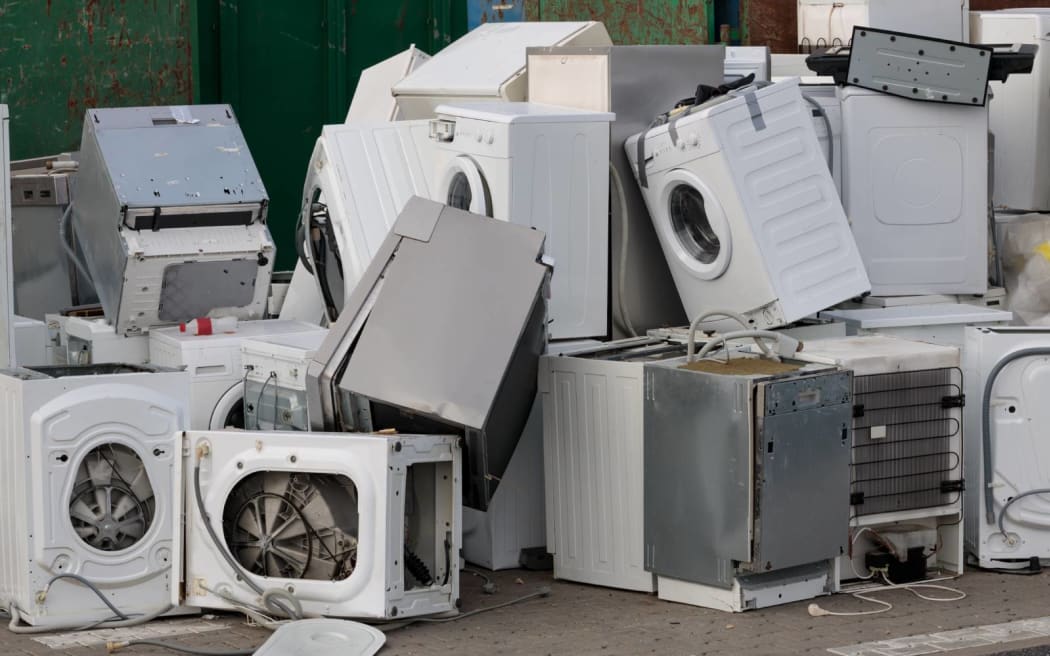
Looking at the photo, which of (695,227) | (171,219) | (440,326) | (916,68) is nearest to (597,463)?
(440,326)

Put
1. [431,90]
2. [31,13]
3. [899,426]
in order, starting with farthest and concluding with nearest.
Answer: [31,13], [431,90], [899,426]

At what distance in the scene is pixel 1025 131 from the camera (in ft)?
26.8

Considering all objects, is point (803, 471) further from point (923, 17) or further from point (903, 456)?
point (923, 17)

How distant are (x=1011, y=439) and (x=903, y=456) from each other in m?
0.48

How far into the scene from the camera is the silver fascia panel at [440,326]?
547cm

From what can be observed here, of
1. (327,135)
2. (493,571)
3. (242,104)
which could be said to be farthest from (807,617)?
(242,104)

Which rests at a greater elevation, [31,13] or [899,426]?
[31,13]

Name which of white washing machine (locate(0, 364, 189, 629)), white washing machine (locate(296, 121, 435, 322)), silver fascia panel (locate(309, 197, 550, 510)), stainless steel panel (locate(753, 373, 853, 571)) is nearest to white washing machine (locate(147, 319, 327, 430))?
white washing machine (locate(296, 121, 435, 322))

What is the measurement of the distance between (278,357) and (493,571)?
116 centimetres

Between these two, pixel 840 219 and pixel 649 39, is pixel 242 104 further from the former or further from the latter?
pixel 840 219

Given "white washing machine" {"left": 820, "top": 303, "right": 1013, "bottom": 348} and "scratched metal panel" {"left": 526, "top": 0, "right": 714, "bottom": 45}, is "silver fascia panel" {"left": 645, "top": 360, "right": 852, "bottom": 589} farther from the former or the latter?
"scratched metal panel" {"left": 526, "top": 0, "right": 714, "bottom": 45}

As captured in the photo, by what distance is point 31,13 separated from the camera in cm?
969

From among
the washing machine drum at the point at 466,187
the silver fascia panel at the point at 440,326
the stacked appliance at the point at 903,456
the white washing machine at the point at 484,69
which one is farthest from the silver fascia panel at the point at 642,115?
the silver fascia panel at the point at 440,326

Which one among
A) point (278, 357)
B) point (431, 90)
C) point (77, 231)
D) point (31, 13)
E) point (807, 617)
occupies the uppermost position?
point (31, 13)
